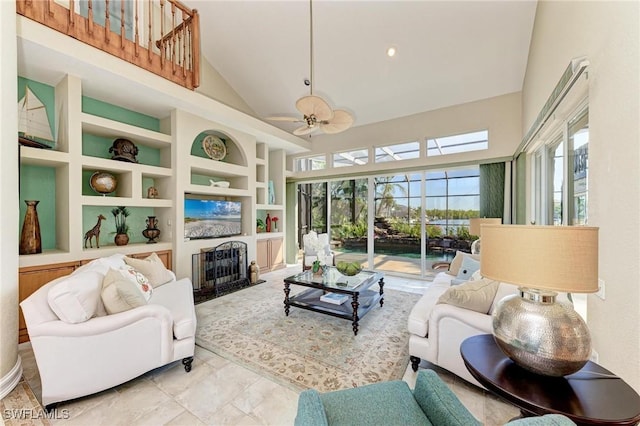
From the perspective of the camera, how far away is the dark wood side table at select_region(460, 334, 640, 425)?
95 cm

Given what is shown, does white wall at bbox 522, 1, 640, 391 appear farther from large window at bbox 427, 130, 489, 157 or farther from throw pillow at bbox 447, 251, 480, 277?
large window at bbox 427, 130, 489, 157

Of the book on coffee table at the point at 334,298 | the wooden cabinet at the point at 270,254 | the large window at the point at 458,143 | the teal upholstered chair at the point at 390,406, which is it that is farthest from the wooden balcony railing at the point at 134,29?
the large window at the point at 458,143

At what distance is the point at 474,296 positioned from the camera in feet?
6.66

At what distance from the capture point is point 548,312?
3.65 feet

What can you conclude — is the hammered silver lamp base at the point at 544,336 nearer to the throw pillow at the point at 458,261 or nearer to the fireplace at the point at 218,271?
the throw pillow at the point at 458,261

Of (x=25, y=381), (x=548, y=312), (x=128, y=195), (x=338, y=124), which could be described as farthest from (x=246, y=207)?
(x=548, y=312)

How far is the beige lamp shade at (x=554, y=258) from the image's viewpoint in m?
1.04

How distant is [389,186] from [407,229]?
0.99m

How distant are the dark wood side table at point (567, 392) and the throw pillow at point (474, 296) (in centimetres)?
77

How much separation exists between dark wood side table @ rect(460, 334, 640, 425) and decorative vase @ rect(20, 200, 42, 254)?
14.0ft

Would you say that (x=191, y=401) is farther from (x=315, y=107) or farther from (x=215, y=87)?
(x=215, y=87)

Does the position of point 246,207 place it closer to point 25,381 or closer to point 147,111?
point 147,111

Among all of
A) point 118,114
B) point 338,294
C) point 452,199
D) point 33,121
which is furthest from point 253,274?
point 452,199

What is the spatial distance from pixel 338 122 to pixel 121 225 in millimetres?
3629
